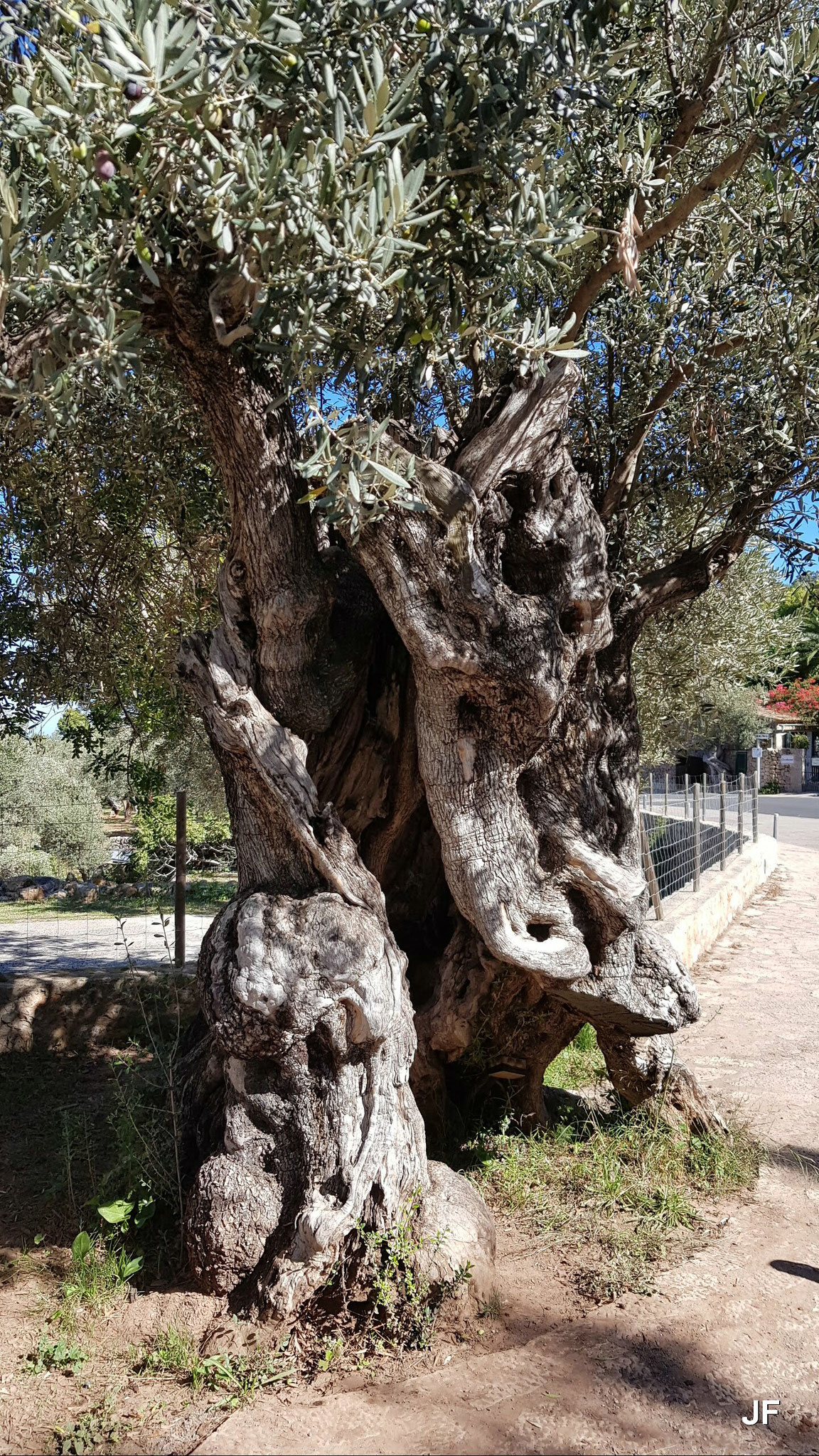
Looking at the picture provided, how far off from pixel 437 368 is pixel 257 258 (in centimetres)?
178

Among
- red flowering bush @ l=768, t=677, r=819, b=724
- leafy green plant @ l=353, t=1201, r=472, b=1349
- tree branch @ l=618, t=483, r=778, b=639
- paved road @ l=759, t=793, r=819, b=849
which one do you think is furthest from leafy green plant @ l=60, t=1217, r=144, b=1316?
red flowering bush @ l=768, t=677, r=819, b=724

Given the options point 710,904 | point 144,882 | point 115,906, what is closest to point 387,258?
point 710,904

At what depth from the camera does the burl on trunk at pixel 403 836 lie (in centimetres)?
366

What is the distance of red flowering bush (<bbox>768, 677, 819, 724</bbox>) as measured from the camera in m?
43.6

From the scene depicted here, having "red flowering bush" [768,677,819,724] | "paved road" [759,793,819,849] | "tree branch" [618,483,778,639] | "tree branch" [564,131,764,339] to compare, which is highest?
"red flowering bush" [768,677,819,724]

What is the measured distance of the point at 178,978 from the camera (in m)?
6.75

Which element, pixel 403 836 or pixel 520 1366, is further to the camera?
pixel 403 836

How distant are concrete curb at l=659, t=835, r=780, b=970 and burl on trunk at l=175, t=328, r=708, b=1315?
7.92 ft

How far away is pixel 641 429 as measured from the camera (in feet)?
16.3

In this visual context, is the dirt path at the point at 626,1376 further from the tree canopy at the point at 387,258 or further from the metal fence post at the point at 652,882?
the metal fence post at the point at 652,882

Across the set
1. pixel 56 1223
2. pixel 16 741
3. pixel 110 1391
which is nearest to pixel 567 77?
pixel 110 1391

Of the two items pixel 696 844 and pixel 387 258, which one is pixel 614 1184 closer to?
pixel 387 258

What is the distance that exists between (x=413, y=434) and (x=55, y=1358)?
382 cm

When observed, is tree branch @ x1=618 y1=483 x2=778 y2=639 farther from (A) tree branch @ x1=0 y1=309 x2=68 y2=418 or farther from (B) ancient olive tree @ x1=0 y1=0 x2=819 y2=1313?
(A) tree branch @ x1=0 y1=309 x2=68 y2=418
